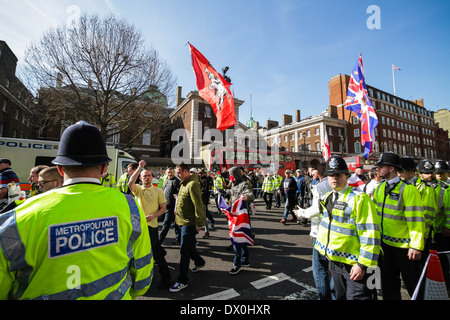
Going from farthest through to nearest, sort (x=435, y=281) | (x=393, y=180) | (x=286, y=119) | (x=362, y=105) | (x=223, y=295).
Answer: (x=286, y=119) → (x=362, y=105) → (x=223, y=295) → (x=393, y=180) → (x=435, y=281)

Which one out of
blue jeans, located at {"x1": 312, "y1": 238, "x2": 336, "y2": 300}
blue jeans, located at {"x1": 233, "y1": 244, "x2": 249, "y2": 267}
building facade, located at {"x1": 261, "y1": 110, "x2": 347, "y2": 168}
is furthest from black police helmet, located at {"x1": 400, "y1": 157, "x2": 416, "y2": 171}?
building facade, located at {"x1": 261, "y1": 110, "x2": 347, "y2": 168}

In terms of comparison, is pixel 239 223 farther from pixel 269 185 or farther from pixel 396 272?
pixel 269 185

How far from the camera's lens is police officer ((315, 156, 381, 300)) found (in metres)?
2.16

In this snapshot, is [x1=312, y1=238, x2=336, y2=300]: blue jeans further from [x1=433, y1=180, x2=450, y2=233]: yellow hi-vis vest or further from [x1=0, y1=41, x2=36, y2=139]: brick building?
[x1=0, y1=41, x2=36, y2=139]: brick building

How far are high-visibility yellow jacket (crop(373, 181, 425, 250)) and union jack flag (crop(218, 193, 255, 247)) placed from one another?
235 centimetres

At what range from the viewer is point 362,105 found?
8812 millimetres

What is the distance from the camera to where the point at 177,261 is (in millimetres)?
4930

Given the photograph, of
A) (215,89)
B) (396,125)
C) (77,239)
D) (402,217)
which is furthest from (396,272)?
(396,125)

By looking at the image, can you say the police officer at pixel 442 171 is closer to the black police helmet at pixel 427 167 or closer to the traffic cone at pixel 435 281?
the black police helmet at pixel 427 167

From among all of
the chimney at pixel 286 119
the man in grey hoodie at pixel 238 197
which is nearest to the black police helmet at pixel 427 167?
the man in grey hoodie at pixel 238 197

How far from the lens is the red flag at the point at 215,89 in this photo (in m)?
6.50

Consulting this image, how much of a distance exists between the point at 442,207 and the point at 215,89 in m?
5.95

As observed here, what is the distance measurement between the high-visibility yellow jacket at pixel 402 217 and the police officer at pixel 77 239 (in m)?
3.03
